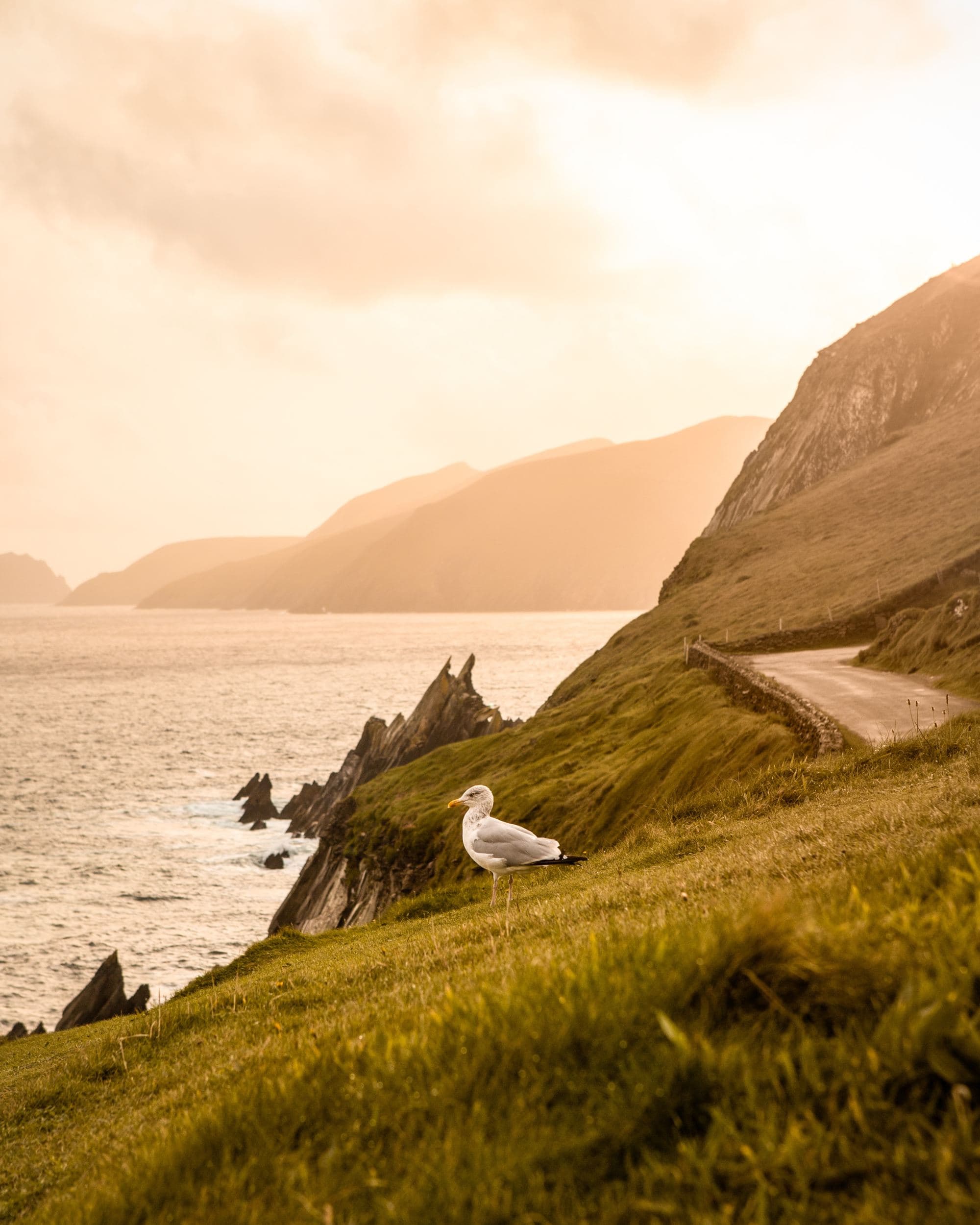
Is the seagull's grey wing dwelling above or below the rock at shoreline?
above

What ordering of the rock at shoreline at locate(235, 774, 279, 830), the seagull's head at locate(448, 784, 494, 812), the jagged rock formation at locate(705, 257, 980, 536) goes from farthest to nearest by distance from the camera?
the jagged rock formation at locate(705, 257, 980, 536)
the rock at shoreline at locate(235, 774, 279, 830)
the seagull's head at locate(448, 784, 494, 812)

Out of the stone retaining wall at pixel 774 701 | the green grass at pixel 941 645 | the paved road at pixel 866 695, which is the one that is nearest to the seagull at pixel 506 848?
the stone retaining wall at pixel 774 701

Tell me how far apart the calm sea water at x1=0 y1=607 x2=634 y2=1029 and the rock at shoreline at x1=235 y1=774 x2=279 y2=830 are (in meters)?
1.07

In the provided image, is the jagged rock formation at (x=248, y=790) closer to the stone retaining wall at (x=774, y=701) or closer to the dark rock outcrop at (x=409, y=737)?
the dark rock outcrop at (x=409, y=737)

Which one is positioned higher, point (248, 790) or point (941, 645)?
point (941, 645)

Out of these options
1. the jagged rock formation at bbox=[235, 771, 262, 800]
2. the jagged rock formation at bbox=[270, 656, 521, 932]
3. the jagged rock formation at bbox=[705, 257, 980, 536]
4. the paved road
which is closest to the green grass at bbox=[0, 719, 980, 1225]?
the paved road

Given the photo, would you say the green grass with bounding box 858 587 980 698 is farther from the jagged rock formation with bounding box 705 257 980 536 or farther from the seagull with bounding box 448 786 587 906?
the jagged rock formation with bounding box 705 257 980 536

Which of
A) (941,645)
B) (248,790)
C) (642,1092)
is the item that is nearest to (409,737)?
(248,790)

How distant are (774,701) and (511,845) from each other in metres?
13.0

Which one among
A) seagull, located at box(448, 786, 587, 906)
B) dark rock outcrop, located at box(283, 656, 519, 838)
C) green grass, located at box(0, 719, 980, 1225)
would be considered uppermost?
green grass, located at box(0, 719, 980, 1225)

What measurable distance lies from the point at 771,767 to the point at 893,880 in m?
13.4

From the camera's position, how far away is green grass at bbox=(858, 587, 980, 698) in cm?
2555

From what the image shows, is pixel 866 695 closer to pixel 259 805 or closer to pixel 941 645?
pixel 941 645

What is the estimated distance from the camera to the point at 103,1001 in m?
31.7
